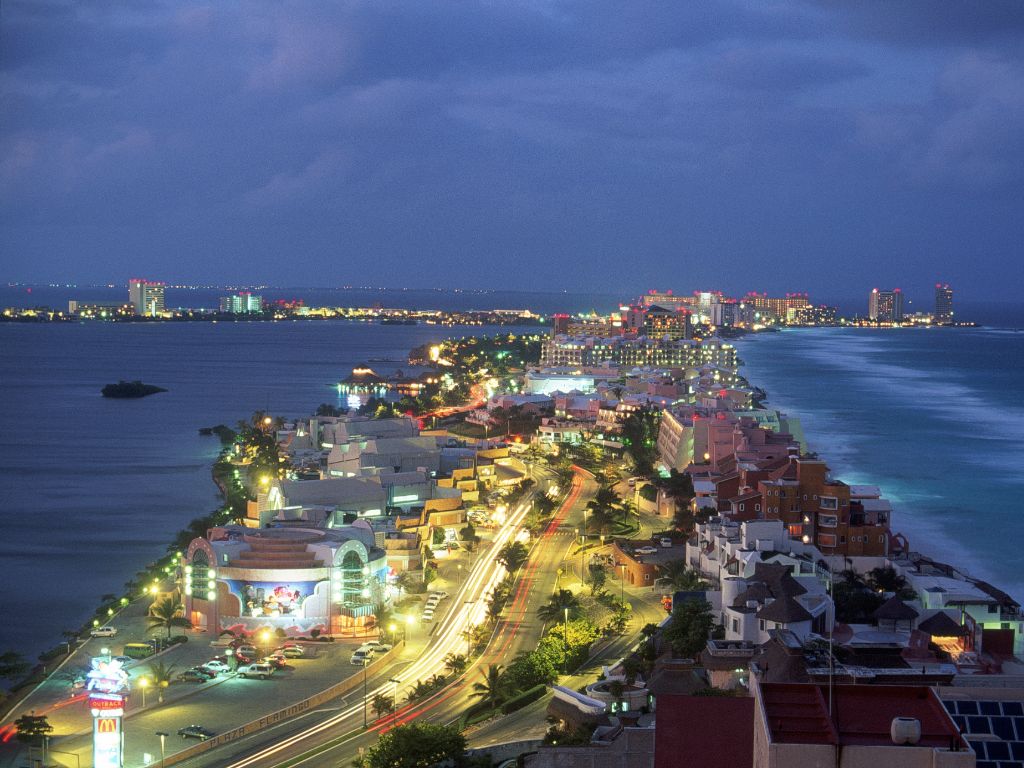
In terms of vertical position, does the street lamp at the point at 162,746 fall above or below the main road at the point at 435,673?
below

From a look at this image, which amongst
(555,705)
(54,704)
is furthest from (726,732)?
(54,704)

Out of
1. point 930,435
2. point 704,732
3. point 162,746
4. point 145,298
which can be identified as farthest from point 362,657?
point 145,298

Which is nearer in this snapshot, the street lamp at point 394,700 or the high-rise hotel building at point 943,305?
the street lamp at point 394,700

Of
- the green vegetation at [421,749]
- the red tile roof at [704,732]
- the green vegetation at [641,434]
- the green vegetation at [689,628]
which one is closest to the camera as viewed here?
the red tile roof at [704,732]

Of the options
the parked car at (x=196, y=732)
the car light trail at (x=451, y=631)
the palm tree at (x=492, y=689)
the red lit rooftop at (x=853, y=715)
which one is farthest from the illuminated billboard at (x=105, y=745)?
the red lit rooftop at (x=853, y=715)

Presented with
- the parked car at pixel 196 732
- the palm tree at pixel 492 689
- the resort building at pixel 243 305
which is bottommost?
the parked car at pixel 196 732

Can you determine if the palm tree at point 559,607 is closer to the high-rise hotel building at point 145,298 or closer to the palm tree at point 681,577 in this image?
the palm tree at point 681,577

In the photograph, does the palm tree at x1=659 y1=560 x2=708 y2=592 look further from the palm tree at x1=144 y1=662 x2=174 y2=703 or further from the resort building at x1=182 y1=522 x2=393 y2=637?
the palm tree at x1=144 y1=662 x2=174 y2=703
